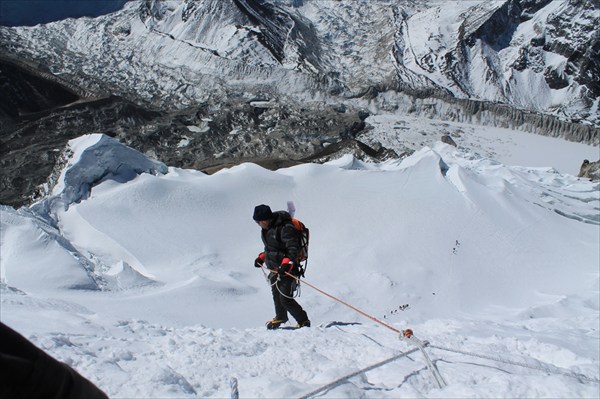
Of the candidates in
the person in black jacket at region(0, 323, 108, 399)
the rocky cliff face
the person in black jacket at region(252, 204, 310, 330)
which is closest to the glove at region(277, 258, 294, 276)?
the person in black jacket at region(252, 204, 310, 330)

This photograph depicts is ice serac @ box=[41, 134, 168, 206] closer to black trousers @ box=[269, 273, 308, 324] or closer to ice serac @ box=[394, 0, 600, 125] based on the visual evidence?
black trousers @ box=[269, 273, 308, 324]

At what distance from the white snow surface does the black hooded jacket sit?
3.03 ft

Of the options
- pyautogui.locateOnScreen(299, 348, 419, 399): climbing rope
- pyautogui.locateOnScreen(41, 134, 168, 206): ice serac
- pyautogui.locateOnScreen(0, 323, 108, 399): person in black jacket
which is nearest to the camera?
pyautogui.locateOnScreen(0, 323, 108, 399): person in black jacket

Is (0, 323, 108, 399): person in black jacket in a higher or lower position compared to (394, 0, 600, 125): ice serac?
lower

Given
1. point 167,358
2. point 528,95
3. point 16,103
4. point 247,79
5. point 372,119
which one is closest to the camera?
point 167,358

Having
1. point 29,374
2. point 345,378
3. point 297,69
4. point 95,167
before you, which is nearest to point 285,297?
point 345,378

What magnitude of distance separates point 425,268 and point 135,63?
59.8m

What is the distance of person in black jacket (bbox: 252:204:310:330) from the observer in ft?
19.3

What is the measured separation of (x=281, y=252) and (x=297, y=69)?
58554 mm

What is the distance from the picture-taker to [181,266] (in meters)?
10.9

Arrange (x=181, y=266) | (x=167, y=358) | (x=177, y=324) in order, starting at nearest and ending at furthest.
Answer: (x=167, y=358)
(x=177, y=324)
(x=181, y=266)

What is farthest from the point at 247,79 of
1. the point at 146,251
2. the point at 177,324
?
the point at 177,324

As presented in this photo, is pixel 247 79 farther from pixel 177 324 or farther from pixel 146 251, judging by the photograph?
pixel 177 324

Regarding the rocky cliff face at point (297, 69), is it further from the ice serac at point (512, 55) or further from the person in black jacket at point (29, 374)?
the person in black jacket at point (29, 374)
